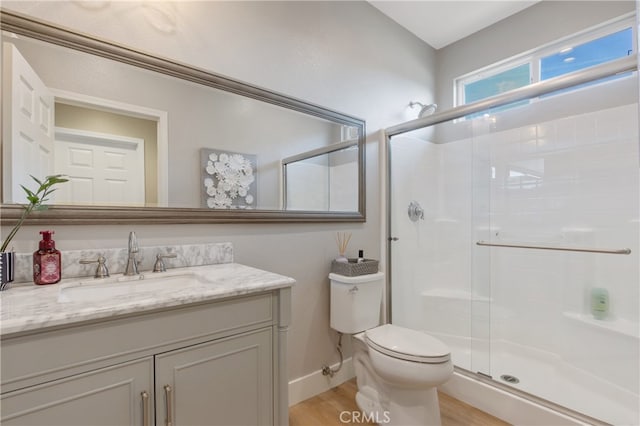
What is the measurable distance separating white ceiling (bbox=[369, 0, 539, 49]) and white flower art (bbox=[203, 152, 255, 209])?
1.67 m

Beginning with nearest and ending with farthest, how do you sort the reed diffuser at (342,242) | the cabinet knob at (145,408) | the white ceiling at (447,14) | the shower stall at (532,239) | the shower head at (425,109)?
the cabinet knob at (145,408)
the shower stall at (532,239)
the reed diffuser at (342,242)
the white ceiling at (447,14)
the shower head at (425,109)

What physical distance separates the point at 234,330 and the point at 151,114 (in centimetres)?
100

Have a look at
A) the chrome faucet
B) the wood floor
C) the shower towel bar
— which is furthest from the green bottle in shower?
the chrome faucet

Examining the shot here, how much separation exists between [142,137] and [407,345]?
1578mm

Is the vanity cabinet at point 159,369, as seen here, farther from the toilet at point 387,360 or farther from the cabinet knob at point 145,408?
the toilet at point 387,360

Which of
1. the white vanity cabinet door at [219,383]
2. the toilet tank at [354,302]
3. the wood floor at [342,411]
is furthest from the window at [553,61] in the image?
the white vanity cabinet door at [219,383]

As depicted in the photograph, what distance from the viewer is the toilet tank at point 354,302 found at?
6.03ft

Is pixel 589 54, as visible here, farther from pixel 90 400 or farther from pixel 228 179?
pixel 90 400

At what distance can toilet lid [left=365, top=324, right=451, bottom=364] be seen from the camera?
56.0 inches

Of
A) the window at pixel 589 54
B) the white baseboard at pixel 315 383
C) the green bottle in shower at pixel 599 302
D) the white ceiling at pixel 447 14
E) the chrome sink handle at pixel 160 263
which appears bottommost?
the white baseboard at pixel 315 383

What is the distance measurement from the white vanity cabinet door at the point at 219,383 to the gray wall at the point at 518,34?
2.73 metres

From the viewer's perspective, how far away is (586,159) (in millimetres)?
2002

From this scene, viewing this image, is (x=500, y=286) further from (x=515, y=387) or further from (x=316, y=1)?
(x=316, y=1)

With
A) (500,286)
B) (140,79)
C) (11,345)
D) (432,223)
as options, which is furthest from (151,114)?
(500,286)
